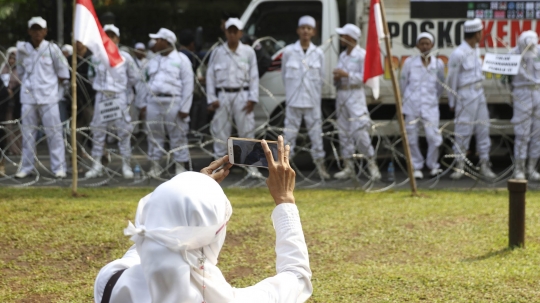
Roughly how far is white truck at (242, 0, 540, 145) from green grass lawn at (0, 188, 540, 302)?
215 centimetres

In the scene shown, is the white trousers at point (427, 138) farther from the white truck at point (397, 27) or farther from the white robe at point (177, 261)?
the white robe at point (177, 261)

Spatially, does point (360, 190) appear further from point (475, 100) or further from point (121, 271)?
point (121, 271)

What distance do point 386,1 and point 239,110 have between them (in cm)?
233

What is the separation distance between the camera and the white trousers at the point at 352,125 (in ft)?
31.6

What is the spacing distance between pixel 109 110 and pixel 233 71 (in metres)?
1.53

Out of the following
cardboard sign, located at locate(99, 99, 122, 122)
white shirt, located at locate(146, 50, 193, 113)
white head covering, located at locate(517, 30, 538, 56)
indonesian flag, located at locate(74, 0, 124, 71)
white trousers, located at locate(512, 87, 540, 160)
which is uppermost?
indonesian flag, located at locate(74, 0, 124, 71)

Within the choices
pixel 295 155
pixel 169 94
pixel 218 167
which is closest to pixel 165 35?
pixel 169 94

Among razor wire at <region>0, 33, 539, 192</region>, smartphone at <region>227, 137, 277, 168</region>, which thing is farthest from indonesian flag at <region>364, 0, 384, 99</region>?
smartphone at <region>227, 137, 277, 168</region>

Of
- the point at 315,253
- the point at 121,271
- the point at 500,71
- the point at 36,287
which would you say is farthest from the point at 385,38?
the point at 121,271

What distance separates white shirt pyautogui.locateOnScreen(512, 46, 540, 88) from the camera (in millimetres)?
9539

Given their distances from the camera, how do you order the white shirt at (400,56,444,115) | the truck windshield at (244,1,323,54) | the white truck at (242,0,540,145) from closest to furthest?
the white shirt at (400,56,444,115)
the white truck at (242,0,540,145)
the truck windshield at (244,1,323,54)

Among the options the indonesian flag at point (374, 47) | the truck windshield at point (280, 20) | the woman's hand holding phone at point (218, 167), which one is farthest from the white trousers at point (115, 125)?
the woman's hand holding phone at point (218, 167)

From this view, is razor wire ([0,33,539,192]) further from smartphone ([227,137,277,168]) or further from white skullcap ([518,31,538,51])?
smartphone ([227,137,277,168])

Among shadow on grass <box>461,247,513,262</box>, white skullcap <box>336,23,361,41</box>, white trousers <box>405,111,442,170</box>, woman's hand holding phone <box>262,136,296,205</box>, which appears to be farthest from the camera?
white trousers <box>405,111,442,170</box>
